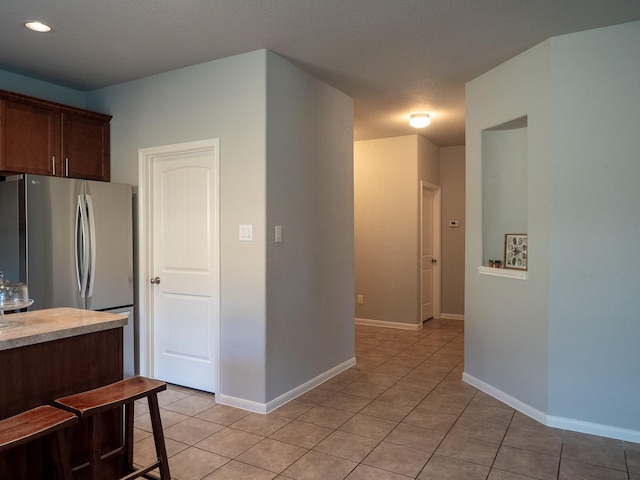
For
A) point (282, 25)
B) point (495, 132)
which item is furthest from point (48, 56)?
point (495, 132)

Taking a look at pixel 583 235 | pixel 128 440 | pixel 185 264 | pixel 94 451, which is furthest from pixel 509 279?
pixel 94 451

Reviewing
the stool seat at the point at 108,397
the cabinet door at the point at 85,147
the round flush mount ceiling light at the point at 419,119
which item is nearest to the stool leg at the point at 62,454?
the stool seat at the point at 108,397

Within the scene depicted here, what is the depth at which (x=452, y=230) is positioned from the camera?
6.93 metres

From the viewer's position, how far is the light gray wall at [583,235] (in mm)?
2854

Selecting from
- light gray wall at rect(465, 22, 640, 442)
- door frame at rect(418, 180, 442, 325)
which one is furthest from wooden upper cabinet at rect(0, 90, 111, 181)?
door frame at rect(418, 180, 442, 325)

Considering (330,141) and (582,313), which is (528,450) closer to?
(582,313)

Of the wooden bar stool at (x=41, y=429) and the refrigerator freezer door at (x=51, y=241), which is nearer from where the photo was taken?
the wooden bar stool at (x=41, y=429)

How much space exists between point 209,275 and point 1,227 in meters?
1.54

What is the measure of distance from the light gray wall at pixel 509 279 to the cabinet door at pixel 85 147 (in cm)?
327

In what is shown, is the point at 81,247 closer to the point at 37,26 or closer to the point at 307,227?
the point at 37,26

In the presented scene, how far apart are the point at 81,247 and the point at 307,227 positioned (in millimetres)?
1785

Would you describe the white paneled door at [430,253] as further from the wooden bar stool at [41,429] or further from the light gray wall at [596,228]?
the wooden bar stool at [41,429]

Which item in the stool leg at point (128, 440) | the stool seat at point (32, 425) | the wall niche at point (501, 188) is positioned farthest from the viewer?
the wall niche at point (501, 188)

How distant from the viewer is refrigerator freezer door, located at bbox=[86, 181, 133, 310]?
3.63 metres
